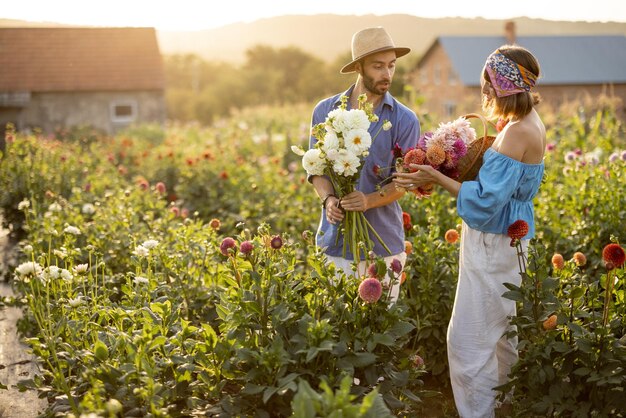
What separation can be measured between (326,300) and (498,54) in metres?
1.39

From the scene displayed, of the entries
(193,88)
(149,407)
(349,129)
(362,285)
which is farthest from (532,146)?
(193,88)

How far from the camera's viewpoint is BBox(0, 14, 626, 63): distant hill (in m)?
113

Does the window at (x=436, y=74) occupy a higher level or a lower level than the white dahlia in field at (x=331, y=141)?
higher

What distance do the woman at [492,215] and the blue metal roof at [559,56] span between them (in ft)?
115

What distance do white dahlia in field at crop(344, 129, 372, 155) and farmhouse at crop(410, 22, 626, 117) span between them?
1369 inches

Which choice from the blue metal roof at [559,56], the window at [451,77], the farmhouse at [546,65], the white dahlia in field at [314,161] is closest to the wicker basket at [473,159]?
the white dahlia in field at [314,161]

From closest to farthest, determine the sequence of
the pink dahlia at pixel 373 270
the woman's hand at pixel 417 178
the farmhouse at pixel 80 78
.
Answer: the pink dahlia at pixel 373 270
the woman's hand at pixel 417 178
the farmhouse at pixel 80 78

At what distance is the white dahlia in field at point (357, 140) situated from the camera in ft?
9.56

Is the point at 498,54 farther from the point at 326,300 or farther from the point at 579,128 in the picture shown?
the point at 579,128

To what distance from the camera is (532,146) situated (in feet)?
10.1

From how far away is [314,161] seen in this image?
3.06 metres

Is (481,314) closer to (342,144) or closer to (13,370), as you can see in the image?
(342,144)

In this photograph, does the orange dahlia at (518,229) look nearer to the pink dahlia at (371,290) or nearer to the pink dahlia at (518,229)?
the pink dahlia at (518,229)

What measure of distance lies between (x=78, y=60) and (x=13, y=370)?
22.8 meters
